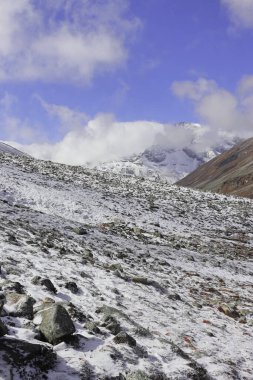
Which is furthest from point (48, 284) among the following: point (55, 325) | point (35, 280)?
point (55, 325)

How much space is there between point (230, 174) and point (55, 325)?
149 metres

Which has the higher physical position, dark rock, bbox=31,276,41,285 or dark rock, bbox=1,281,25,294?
dark rock, bbox=31,276,41,285

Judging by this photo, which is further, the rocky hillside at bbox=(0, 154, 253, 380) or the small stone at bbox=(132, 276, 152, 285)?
the small stone at bbox=(132, 276, 152, 285)

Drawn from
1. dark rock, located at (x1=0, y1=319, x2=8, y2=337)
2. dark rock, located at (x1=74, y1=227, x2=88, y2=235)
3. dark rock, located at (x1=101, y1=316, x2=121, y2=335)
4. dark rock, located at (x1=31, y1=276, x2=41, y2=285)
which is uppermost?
dark rock, located at (x1=74, y1=227, x2=88, y2=235)

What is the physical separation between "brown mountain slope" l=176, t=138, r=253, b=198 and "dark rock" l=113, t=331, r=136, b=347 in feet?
346

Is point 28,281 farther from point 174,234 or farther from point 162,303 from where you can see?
point 174,234

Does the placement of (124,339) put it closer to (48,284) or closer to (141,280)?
(48,284)

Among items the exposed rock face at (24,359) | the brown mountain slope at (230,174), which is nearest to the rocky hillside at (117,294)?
the exposed rock face at (24,359)

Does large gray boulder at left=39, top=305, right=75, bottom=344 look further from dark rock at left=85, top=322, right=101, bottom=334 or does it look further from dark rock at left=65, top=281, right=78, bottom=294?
dark rock at left=65, top=281, right=78, bottom=294

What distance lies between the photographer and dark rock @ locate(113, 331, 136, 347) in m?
9.53

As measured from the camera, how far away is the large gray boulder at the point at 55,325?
8.84 meters

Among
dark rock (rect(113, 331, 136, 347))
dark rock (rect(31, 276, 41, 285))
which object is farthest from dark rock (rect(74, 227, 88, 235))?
dark rock (rect(113, 331, 136, 347))

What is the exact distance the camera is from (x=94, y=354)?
8750 mm

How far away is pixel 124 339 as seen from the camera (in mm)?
9562
